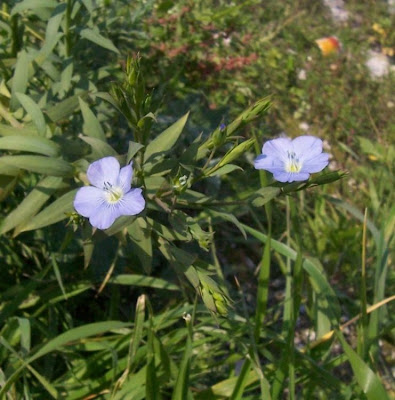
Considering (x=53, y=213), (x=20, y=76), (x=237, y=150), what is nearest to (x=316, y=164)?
(x=237, y=150)

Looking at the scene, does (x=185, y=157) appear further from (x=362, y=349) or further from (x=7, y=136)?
(x=362, y=349)

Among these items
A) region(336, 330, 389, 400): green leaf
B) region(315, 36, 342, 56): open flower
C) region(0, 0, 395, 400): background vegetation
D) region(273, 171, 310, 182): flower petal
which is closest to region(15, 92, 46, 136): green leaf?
region(0, 0, 395, 400): background vegetation

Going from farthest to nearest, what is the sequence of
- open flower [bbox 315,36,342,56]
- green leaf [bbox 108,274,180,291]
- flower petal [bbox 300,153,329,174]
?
1. open flower [bbox 315,36,342,56]
2. green leaf [bbox 108,274,180,291]
3. flower petal [bbox 300,153,329,174]

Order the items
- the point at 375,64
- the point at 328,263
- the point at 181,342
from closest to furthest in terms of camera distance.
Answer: the point at 181,342 < the point at 328,263 < the point at 375,64

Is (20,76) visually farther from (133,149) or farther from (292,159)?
(292,159)

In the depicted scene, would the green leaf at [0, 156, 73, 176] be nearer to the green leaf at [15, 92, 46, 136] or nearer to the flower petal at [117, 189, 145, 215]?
the green leaf at [15, 92, 46, 136]

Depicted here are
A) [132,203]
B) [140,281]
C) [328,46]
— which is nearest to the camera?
[132,203]

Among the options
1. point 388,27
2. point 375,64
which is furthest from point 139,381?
point 388,27
